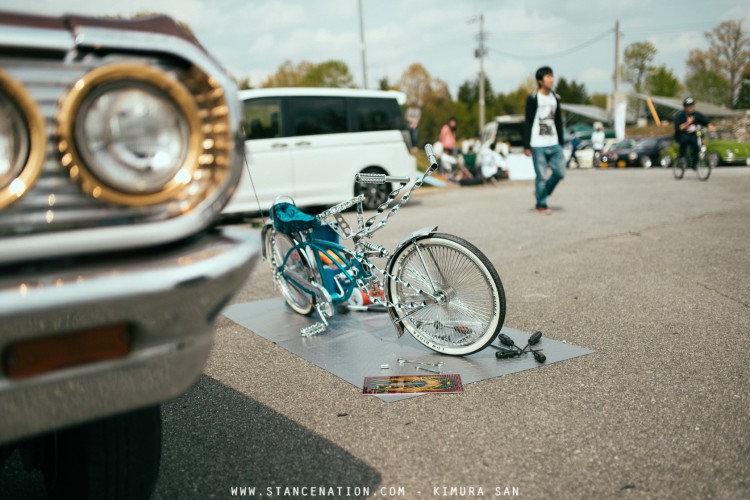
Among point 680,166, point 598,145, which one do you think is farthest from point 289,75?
point 680,166

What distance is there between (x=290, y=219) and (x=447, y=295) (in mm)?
1148

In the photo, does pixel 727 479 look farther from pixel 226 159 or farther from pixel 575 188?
pixel 575 188

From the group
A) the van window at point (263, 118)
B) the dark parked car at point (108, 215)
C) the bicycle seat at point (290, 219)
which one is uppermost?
the van window at point (263, 118)

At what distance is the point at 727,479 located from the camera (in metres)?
2.16

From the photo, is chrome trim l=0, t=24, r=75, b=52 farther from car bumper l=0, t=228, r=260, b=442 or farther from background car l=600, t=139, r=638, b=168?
background car l=600, t=139, r=638, b=168

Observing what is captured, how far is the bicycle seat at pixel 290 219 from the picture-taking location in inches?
157

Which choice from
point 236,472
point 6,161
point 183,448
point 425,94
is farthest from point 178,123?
point 425,94

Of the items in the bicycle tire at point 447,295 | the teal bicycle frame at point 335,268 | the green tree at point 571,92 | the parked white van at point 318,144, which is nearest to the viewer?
the bicycle tire at point 447,295

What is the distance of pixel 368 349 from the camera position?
3701 millimetres

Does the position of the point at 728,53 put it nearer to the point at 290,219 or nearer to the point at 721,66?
the point at 721,66

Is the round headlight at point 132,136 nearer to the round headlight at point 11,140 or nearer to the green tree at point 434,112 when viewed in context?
the round headlight at point 11,140

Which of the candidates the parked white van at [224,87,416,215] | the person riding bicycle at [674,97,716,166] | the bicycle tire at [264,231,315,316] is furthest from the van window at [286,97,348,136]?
the person riding bicycle at [674,97,716,166]

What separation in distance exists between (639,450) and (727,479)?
0.30 metres

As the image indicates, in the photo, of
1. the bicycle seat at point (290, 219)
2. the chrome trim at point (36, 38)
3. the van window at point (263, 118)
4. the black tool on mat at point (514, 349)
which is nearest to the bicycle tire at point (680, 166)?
the van window at point (263, 118)
